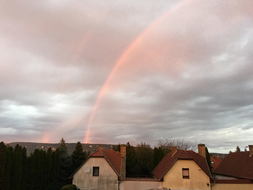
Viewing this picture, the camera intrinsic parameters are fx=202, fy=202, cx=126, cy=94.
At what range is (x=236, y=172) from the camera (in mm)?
29016

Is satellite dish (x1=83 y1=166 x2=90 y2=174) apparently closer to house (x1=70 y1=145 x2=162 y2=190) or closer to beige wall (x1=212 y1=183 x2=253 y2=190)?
house (x1=70 y1=145 x2=162 y2=190)

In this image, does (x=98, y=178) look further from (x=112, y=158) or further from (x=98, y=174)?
(x=112, y=158)

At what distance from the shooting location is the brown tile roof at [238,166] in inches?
1054

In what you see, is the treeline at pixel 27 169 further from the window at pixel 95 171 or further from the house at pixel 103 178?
the window at pixel 95 171

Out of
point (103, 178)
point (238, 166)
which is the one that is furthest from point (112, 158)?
point (238, 166)

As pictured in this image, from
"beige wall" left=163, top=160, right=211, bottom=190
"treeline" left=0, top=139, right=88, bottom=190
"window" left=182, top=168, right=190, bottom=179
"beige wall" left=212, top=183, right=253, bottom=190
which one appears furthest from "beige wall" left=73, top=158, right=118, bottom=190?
"beige wall" left=212, top=183, right=253, bottom=190

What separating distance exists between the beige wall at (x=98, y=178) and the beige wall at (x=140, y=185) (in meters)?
1.25

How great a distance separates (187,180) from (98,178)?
11.1 meters

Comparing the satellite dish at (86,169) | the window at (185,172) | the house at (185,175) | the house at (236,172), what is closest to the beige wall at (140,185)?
the house at (185,175)

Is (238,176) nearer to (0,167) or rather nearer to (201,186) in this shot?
(201,186)

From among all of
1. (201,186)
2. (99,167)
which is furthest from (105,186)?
(201,186)

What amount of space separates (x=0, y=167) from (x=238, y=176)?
28.9 metres

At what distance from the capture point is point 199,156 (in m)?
29.3

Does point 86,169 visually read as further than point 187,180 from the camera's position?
Yes
